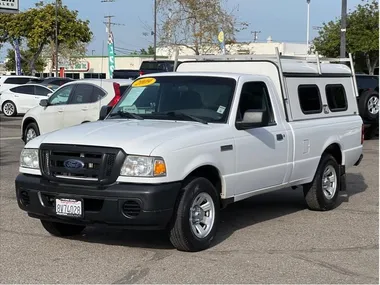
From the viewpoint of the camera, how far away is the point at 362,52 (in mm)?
42188

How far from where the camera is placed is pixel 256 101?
7297mm

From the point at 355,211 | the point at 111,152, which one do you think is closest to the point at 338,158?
the point at 355,211

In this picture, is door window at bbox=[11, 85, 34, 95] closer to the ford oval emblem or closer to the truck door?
the truck door

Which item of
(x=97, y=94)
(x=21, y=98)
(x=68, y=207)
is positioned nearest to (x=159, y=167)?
(x=68, y=207)

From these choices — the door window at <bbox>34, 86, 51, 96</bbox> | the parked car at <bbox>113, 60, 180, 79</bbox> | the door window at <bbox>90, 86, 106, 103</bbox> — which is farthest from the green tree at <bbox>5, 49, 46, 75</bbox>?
the door window at <bbox>90, 86, 106, 103</bbox>

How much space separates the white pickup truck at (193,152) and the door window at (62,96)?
6.31 m

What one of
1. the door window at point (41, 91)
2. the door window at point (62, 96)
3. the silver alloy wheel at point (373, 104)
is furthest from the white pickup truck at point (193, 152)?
the door window at point (41, 91)

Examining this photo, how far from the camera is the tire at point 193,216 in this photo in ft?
19.6

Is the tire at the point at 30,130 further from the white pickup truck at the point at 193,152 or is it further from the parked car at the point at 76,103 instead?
the white pickup truck at the point at 193,152

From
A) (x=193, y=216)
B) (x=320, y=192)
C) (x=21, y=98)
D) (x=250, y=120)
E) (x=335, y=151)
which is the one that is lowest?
(x=320, y=192)

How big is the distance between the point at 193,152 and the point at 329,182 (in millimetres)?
3171

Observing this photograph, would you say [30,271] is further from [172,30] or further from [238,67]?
[172,30]

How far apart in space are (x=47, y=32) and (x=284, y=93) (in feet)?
148

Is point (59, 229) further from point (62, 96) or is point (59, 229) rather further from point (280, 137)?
point (62, 96)
